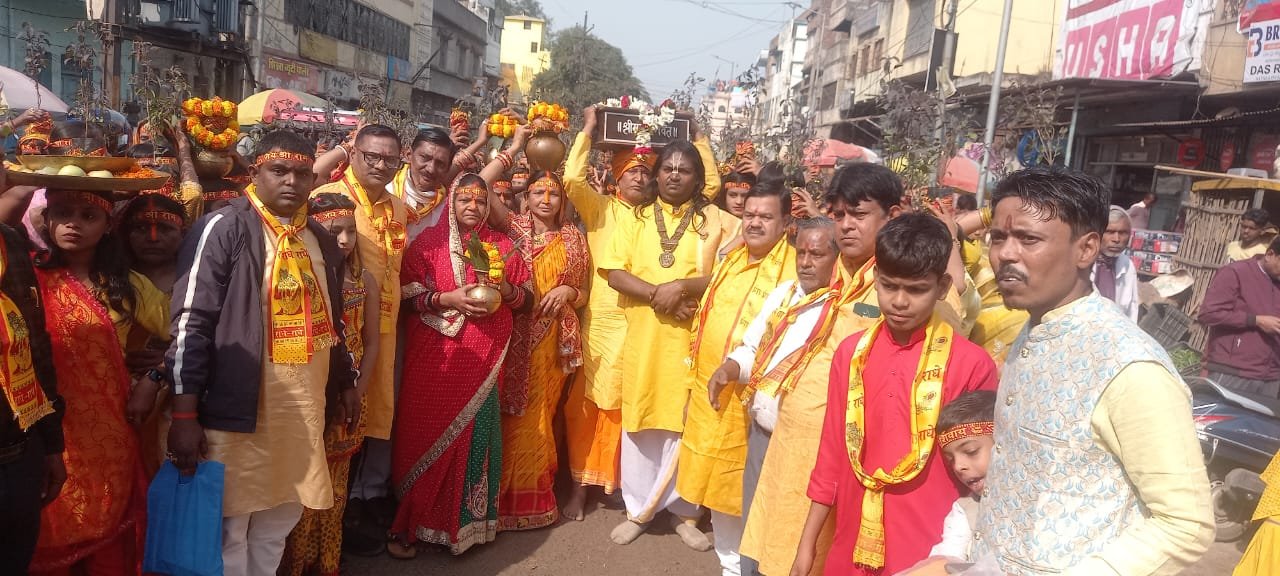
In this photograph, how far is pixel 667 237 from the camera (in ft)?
15.5

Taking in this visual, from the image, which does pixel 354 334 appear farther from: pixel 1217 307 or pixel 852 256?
pixel 1217 307

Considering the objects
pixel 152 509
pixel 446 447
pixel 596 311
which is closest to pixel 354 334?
pixel 446 447

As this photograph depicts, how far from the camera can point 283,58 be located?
24391mm

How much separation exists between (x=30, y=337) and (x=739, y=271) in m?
2.85

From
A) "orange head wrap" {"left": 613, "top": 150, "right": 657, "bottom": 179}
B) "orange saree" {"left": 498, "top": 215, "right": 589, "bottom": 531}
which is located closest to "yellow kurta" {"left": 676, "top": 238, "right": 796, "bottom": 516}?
"orange saree" {"left": 498, "top": 215, "right": 589, "bottom": 531}

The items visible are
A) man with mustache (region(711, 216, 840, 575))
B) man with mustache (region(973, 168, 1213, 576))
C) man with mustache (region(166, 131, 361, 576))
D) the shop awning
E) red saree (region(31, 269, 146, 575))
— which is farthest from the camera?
the shop awning

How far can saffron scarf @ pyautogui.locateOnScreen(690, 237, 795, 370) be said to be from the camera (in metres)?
3.90

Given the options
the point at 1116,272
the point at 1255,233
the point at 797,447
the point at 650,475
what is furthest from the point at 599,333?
the point at 1255,233

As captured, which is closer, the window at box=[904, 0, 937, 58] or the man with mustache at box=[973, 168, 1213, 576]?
the man with mustache at box=[973, 168, 1213, 576]

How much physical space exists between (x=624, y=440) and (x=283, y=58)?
23365 mm

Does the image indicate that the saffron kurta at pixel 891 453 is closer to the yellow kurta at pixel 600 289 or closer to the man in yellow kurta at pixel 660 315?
the man in yellow kurta at pixel 660 315

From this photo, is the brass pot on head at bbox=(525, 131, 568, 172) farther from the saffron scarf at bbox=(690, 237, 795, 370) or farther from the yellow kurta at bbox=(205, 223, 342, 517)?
the yellow kurta at bbox=(205, 223, 342, 517)

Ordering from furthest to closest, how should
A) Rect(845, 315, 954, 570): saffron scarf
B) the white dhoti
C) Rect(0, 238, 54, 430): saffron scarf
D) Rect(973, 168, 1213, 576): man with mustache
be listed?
the white dhoti → Rect(845, 315, 954, 570): saffron scarf → Rect(0, 238, 54, 430): saffron scarf → Rect(973, 168, 1213, 576): man with mustache

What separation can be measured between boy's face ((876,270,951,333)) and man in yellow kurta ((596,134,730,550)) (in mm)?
2007
